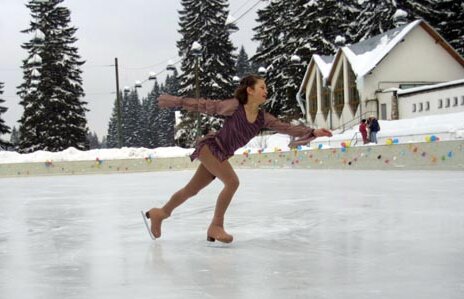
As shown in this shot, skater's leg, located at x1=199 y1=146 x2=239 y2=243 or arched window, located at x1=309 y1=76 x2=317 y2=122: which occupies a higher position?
arched window, located at x1=309 y1=76 x2=317 y2=122

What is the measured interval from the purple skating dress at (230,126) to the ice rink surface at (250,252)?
745 millimetres

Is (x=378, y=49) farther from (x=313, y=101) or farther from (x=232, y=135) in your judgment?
(x=232, y=135)

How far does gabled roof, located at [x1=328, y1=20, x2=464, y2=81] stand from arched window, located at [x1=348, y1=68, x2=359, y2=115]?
100 cm

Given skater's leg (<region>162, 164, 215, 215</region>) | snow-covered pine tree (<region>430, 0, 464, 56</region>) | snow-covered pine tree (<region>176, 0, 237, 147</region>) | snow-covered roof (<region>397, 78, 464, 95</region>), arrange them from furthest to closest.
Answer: snow-covered pine tree (<region>176, 0, 237, 147</region>) → snow-covered pine tree (<region>430, 0, 464, 56</region>) → snow-covered roof (<region>397, 78, 464, 95</region>) → skater's leg (<region>162, 164, 215, 215</region>)

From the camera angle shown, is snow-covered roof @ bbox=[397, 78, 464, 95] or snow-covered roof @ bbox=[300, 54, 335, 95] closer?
snow-covered roof @ bbox=[397, 78, 464, 95]

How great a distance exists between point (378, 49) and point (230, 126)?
30.8 metres

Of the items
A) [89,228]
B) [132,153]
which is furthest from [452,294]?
[132,153]

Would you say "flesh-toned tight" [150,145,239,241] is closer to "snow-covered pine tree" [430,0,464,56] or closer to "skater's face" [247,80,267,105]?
"skater's face" [247,80,267,105]

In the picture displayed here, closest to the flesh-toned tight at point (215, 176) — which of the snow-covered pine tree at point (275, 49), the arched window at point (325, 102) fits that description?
the arched window at point (325, 102)

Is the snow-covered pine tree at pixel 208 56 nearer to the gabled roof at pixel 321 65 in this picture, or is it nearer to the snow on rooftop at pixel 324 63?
the gabled roof at pixel 321 65

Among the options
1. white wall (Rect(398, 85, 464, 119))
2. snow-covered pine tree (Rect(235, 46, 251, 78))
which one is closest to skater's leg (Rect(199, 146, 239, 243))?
white wall (Rect(398, 85, 464, 119))

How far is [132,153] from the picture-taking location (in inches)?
872

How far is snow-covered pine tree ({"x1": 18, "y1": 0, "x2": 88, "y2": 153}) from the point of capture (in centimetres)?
3753

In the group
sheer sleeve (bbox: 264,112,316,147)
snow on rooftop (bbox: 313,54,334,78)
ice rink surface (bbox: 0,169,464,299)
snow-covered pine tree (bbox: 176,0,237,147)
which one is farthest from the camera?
snow-covered pine tree (bbox: 176,0,237,147)
